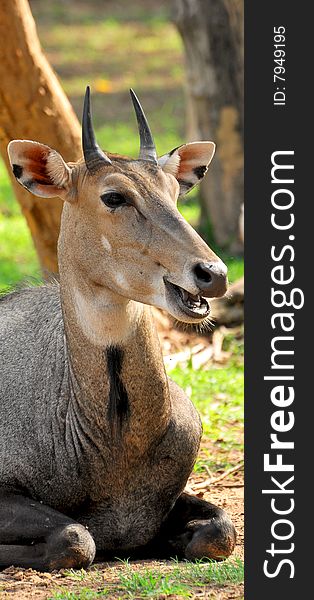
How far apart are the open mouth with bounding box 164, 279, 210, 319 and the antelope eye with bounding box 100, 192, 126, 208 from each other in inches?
23.7

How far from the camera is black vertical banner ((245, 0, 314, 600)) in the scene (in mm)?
5914

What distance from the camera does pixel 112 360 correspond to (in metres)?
6.84

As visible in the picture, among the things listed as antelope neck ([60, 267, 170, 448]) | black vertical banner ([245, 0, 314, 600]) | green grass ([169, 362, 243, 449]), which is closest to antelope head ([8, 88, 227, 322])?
antelope neck ([60, 267, 170, 448])

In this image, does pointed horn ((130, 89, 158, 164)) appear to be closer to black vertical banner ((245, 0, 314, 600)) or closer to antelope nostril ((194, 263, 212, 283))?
black vertical banner ((245, 0, 314, 600))

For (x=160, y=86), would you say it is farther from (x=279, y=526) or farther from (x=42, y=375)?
(x=279, y=526)

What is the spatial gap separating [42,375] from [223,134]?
269 inches

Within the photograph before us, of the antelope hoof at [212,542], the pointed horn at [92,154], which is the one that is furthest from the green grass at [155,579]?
the pointed horn at [92,154]

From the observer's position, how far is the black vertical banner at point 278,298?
5.91 metres

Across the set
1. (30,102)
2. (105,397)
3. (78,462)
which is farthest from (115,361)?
(30,102)

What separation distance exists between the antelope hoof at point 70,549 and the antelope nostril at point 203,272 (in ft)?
4.96

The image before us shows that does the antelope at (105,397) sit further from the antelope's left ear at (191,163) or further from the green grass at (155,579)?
the green grass at (155,579)

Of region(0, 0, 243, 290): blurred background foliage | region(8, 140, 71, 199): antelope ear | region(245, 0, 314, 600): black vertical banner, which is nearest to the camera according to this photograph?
region(245, 0, 314, 600): black vertical banner

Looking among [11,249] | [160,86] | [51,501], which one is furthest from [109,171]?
[160,86]

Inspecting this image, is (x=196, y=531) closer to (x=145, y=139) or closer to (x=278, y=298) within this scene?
(x=278, y=298)
